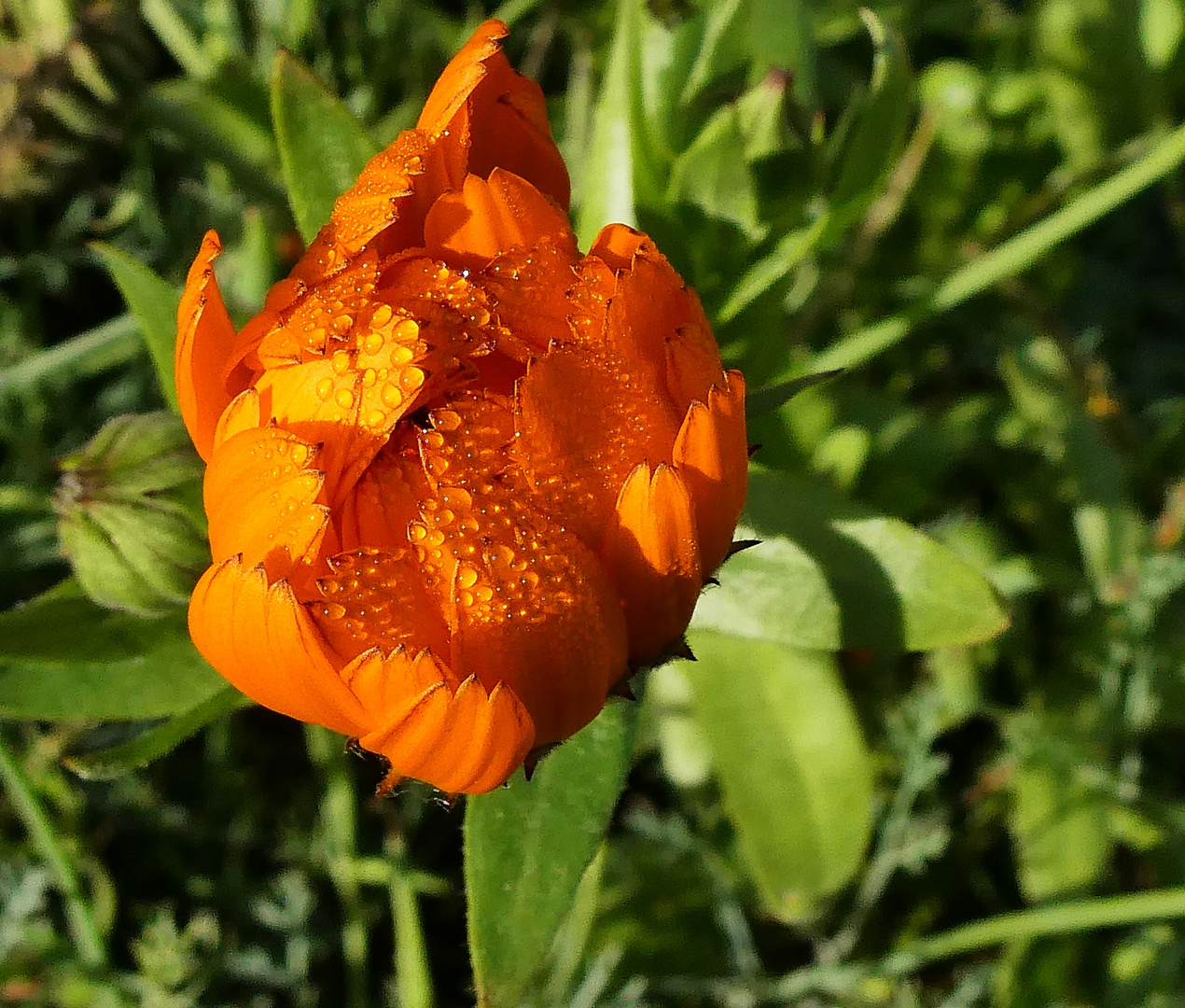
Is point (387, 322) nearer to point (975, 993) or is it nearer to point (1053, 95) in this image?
point (975, 993)

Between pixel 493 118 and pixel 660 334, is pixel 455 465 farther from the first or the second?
pixel 493 118

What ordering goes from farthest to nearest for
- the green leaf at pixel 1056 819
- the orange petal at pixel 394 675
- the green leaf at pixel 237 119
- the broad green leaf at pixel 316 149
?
the green leaf at pixel 237 119 < the green leaf at pixel 1056 819 < the broad green leaf at pixel 316 149 < the orange petal at pixel 394 675

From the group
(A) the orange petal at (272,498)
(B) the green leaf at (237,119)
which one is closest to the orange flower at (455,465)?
(A) the orange petal at (272,498)

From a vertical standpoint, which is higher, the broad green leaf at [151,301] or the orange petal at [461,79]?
the orange petal at [461,79]

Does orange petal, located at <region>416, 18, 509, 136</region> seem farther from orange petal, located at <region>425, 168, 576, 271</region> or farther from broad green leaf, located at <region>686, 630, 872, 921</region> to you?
broad green leaf, located at <region>686, 630, 872, 921</region>

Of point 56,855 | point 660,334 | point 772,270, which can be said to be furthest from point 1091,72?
point 56,855

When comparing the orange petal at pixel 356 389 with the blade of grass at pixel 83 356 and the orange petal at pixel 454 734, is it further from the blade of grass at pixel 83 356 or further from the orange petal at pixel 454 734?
the blade of grass at pixel 83 356

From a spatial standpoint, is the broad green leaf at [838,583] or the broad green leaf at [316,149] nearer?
the broad green leaf at [838,583]

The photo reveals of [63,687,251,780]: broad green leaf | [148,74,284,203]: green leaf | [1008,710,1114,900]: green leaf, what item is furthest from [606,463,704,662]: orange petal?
[148,74,284,203]: green leaf
